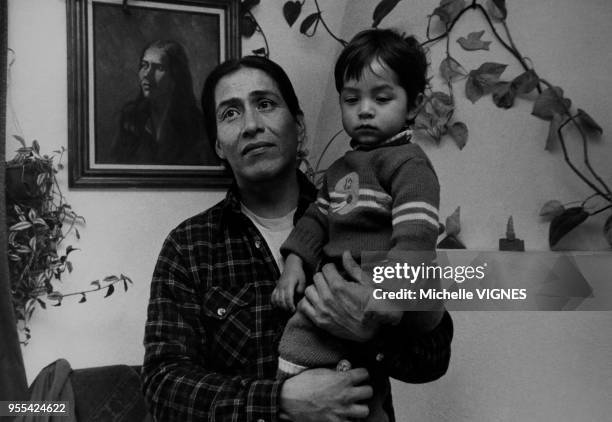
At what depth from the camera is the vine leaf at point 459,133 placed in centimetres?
147

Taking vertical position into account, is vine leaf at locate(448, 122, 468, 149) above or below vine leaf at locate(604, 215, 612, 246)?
above

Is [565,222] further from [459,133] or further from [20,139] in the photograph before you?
[20,139]

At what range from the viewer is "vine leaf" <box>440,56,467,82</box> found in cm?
148

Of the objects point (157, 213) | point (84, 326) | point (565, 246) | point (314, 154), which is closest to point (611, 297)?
point (565, 246)

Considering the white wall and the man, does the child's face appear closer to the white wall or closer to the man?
the man

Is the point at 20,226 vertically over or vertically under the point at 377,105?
under

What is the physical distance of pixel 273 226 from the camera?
140cm

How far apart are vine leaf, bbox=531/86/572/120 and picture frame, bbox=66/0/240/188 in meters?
0.89

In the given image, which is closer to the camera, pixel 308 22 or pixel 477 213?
pixel 477 213

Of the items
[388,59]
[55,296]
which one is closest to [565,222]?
[388,59]

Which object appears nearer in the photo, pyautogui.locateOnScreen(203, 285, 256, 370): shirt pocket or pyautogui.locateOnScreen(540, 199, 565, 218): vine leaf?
pyautogui.locateOnScreen(203, 285, 256, 370): shirt pocket

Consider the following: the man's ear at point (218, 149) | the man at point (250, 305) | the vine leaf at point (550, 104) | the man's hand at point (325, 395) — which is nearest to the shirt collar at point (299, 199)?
the man at point (250, 305)

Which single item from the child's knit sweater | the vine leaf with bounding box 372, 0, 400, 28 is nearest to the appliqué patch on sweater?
the child's knit sweater

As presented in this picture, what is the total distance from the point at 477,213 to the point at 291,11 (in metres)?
Result: 0.88
